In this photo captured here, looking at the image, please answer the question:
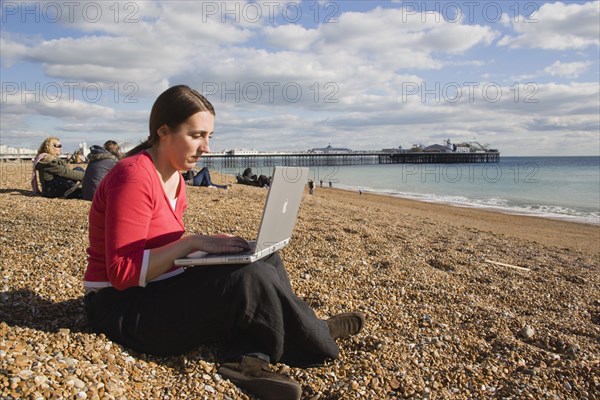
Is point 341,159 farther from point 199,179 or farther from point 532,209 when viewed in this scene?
point 199,179

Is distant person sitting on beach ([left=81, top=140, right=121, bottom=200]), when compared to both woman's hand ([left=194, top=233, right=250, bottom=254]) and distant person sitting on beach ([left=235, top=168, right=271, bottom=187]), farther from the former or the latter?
distant person sitting on beach ([left=235, top=168, right=271, bottom=187])

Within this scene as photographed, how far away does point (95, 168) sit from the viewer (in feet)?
26.0

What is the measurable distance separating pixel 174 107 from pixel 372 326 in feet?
6.41

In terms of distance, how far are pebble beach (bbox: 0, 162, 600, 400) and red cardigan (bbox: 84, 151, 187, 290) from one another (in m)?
0.46

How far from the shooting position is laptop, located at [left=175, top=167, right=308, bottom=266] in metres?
2.27

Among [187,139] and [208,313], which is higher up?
[187,139]

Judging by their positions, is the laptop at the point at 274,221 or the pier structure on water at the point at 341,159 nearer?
the laptop at the point at 274,221

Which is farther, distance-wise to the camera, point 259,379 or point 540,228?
point 540,228

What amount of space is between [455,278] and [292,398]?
10.6 ft

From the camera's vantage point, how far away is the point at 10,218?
6266 millimetres

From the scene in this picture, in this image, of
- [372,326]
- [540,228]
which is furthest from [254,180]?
[372,326]

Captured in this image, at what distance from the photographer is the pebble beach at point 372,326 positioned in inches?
89.2

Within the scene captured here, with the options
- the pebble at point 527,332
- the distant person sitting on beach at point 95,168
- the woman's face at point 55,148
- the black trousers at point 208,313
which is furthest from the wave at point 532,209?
the black trousers at point 208,313

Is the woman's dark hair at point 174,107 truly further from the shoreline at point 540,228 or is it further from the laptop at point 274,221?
the shoreline at point 540,228
